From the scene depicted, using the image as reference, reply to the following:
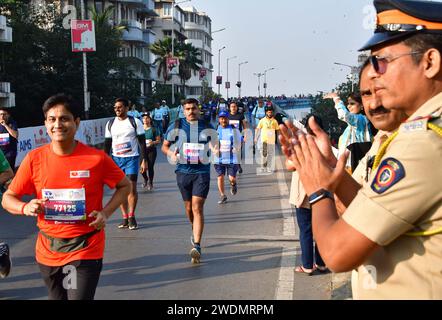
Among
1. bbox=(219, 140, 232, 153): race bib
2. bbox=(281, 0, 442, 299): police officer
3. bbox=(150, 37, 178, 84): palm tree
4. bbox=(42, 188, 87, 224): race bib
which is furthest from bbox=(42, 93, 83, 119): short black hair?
bbox=(150, 37, 178, 84): palm tree

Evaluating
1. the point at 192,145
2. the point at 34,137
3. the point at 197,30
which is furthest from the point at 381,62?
the point at 197,30

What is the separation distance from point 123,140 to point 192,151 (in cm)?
206

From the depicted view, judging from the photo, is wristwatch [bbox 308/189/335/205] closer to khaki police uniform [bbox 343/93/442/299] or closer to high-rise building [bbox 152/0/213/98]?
khaki police uniform [bbox 343/93/442/299]

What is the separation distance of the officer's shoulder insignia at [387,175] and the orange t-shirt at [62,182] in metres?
2.64

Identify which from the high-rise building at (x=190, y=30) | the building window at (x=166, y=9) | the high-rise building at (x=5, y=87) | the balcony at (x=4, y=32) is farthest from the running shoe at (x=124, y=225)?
the building window at (x=166, y=9)

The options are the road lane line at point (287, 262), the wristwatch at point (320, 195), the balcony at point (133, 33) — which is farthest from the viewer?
the balcony at point (133, 33)

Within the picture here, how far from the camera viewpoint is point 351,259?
1711mm

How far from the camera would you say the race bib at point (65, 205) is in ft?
12.8

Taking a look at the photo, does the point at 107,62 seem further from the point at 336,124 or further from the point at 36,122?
the point at 336,124

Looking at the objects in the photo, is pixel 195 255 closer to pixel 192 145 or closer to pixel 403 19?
pixel 192 145

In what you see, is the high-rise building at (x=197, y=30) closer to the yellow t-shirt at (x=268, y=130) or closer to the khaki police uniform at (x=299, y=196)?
the yellow t-shirt at (x=268, y=130)

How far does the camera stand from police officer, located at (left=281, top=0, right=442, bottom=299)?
1.61m

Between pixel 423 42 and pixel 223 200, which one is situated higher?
pixel 423 42

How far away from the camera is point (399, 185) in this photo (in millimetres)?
1614
